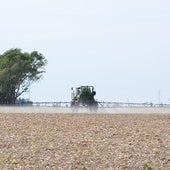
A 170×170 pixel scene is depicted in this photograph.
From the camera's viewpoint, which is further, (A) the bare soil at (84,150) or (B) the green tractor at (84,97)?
(B) the green tractor at (84,97)

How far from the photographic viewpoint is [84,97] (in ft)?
194

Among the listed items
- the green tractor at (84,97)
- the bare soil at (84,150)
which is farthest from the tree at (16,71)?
the bare soil at (84,150)

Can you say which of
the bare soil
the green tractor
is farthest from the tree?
the bare soil

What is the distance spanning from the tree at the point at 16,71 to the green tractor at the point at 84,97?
31.8 metres

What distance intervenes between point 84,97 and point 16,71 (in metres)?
40.9

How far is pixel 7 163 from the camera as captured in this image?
52.1ft

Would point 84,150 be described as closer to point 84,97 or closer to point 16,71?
point 84,97

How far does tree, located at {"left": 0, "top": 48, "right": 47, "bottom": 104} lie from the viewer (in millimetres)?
93963

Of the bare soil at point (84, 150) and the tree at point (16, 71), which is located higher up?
the tree at point (16, 71)

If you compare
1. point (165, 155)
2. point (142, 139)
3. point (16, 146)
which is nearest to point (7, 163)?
point (16, 146)

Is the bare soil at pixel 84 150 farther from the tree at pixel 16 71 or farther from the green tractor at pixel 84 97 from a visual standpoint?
the tree at pixel 16 71

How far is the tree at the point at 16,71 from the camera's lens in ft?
308

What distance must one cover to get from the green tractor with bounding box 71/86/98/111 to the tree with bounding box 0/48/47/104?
31.8 m

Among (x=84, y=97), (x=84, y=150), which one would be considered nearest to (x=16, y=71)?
(x=84, y=97)
